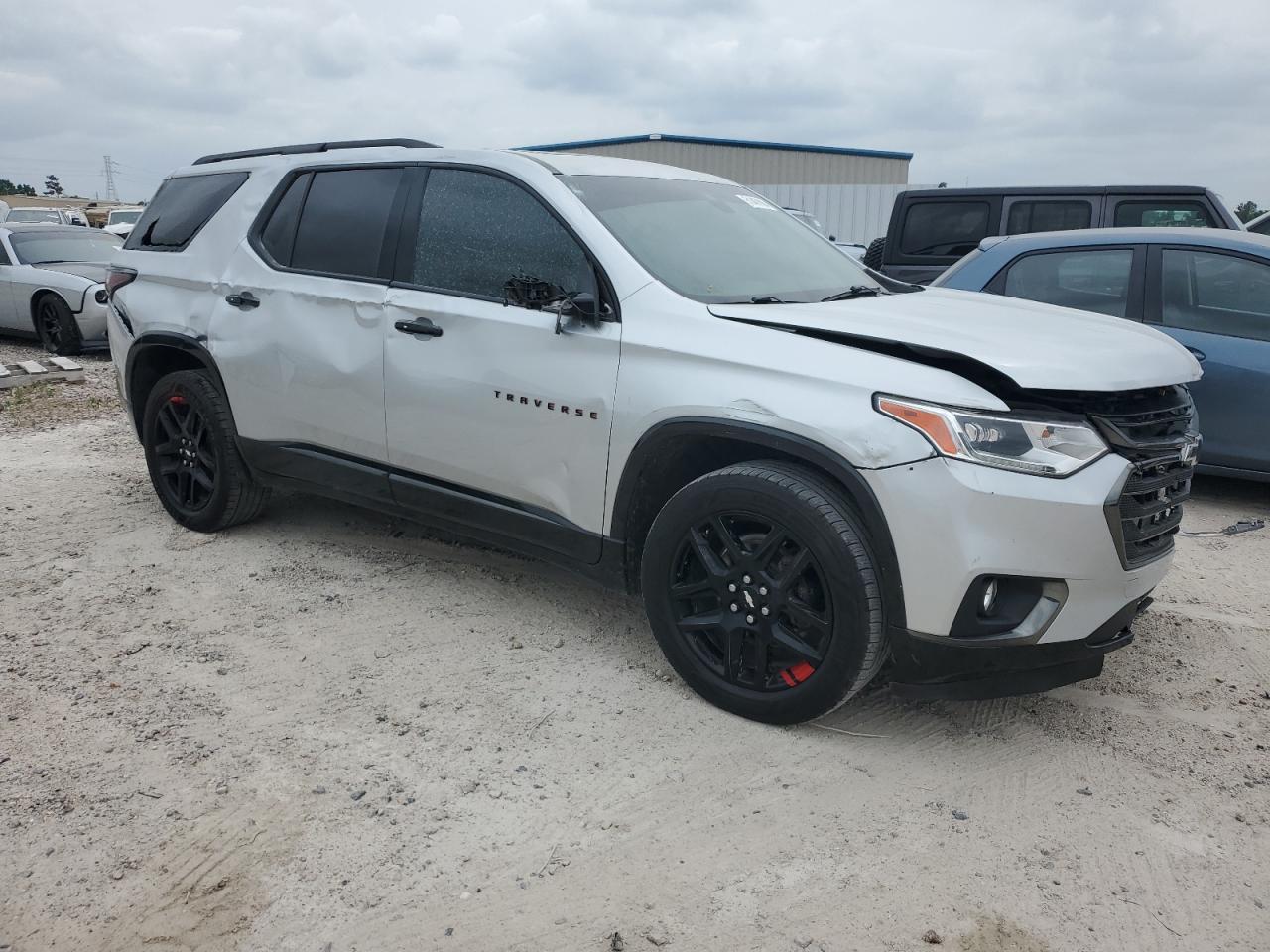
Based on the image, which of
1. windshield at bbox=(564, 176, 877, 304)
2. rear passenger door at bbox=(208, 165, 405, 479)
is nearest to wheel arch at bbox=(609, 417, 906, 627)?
windshield at bbox=(564, 176, 877, 304)

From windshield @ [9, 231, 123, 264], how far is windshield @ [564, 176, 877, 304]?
35.9ft

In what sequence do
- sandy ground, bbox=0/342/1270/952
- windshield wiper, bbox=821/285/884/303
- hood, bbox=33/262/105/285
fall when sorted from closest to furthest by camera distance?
1. sandy ground, bbox=0/342/1270/952
2. windshield wiper, bbox=821/285/884/303
3. hood, bbox=33/262/105/285

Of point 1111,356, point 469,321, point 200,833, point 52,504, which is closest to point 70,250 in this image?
point 52,504

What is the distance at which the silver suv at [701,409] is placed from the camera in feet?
9.67

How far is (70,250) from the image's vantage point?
1268cm

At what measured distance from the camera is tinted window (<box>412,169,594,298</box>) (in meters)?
3.78

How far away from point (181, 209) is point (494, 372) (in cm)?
253

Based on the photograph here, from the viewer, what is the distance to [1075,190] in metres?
8.75

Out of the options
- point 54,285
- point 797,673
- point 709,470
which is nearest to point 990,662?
point 797,673

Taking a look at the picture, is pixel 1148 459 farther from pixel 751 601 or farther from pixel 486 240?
pixel 486 240

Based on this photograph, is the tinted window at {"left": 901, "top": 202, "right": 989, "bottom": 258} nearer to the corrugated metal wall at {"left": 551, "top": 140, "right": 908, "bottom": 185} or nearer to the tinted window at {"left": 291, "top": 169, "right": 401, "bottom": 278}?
the tinted window at {"left": 291, "top": 169, "right": 401, "bottom": 278}

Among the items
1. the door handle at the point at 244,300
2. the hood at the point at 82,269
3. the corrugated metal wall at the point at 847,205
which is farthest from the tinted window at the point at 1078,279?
the corrugated metal wall at the point at 847,205

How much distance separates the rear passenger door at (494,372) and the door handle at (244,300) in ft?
2.97

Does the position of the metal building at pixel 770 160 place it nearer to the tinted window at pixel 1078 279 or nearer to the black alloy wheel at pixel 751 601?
the tinted window at pixel 1078 279
